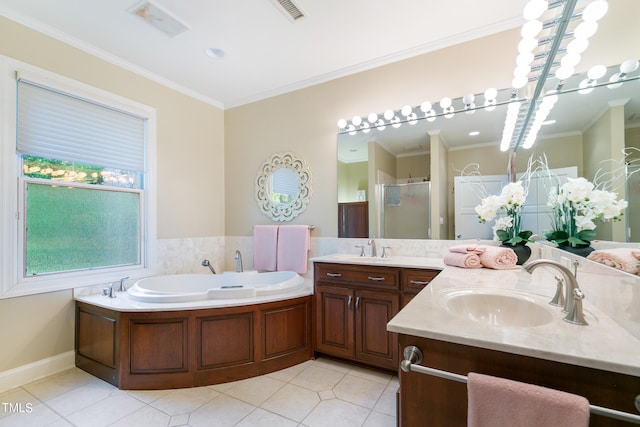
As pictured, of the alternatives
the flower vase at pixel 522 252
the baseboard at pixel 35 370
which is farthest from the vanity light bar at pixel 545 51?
the baseboard at pixel 35 370

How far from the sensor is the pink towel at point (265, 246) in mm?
3127

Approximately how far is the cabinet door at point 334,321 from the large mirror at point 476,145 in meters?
0.72

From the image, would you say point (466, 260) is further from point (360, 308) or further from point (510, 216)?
point (360, 308)

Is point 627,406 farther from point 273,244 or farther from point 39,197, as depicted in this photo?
point 39,197

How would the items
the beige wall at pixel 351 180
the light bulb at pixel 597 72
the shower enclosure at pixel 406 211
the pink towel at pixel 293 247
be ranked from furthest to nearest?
1. the pink towel at pixel 293 247
2. the beige wall at pixel 351 180
3. the shower enclosure at pixel 406 211
4. the light bulb at pixel 597 72

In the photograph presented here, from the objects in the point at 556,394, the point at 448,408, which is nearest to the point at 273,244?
the point at 448,408

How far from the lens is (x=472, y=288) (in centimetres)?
134

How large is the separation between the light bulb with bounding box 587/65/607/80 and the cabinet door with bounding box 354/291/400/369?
182cm

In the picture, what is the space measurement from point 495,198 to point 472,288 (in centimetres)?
102

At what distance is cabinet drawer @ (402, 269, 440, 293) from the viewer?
6.65 ft

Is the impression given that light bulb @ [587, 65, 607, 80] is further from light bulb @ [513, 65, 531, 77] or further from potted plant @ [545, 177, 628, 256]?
potted plant @ [545, 177, 628, 256]

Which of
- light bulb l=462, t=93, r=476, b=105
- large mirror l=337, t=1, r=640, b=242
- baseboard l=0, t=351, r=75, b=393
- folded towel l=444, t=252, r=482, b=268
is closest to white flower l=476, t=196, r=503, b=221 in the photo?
large mirror l=337, t=1, r=640, b=242

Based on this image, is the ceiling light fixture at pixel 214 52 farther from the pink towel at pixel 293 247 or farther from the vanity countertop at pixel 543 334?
the vanity countertop at pixel 543 334

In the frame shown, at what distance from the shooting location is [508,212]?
2.03 meters
